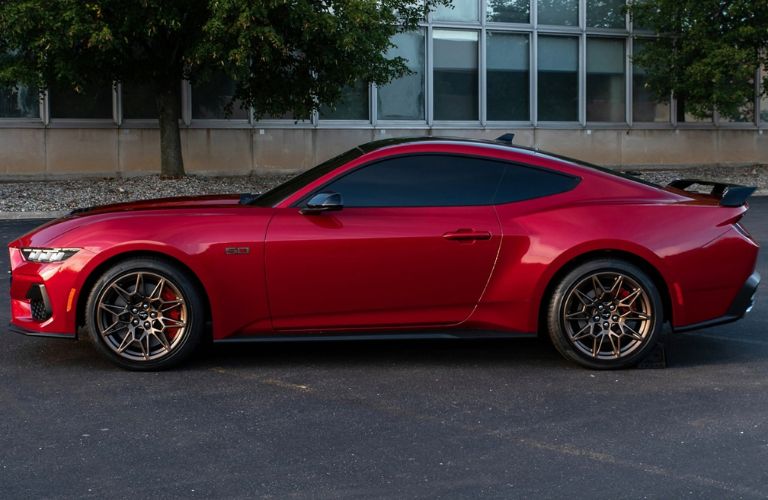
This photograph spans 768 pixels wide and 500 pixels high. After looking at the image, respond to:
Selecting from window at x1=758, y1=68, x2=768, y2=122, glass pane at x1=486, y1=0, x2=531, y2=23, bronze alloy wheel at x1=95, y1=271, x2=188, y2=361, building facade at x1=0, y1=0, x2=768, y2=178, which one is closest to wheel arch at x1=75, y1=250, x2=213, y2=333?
bronze alloy wheel at x1=95, y1=271, x2=188, y2=361

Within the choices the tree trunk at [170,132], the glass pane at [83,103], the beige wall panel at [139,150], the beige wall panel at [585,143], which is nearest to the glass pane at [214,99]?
the beige wall panel at [139,150]

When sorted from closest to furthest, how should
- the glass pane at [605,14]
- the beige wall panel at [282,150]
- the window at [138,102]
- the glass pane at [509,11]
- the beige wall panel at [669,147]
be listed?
the window at [138,102] → the beige wall panel at [282,150] → the glass pane at [509,11] → the glass pane at [605,14] → the beige wall panel at [669,147]

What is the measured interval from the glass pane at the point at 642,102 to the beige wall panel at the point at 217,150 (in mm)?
11012

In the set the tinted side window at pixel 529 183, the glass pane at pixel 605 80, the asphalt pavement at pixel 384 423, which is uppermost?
the glass pane at pixel 605 80

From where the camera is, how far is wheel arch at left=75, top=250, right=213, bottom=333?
6582mm

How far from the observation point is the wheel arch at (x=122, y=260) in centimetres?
658

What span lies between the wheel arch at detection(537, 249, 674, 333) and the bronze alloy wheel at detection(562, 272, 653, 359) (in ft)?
0.43

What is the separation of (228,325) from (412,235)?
1.25m

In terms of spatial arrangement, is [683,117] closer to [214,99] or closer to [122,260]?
[214,99]

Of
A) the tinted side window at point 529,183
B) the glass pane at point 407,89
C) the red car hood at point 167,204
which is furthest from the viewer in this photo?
the glass pane at point 407,89

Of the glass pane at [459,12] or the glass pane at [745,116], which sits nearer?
the glass pane at [459,12]

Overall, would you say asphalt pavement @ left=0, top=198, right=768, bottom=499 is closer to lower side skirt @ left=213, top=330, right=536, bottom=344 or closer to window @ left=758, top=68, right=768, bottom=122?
lower side skirt @ left=213, top=330, right=536, bottom=344

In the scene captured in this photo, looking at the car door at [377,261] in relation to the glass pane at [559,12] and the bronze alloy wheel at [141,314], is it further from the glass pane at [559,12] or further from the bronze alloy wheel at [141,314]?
the glass pane at [559,12]

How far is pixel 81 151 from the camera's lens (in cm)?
2472
